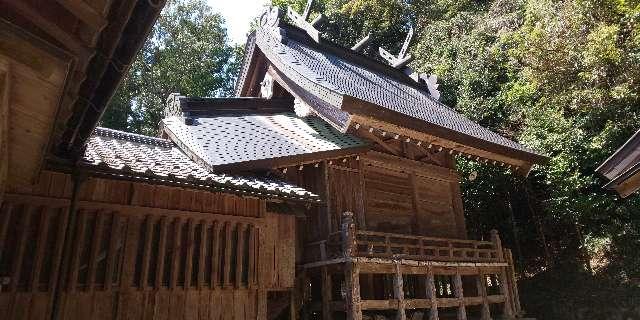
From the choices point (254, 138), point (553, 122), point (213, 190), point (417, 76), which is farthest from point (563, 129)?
point (213, 190)

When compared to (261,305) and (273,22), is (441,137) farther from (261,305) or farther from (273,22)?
(273,22)

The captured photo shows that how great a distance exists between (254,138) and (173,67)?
59.6 ft

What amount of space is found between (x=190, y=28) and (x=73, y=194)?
76.2 ft

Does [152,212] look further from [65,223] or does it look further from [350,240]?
[350,240]

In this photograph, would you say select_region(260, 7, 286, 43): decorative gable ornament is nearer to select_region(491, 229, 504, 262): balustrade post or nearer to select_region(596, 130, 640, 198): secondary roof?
select_region(491, 229, 504, 262): balustrade post

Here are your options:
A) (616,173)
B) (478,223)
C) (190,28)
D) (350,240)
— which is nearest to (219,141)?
(350,240)

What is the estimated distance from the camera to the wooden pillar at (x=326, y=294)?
850 centimetres

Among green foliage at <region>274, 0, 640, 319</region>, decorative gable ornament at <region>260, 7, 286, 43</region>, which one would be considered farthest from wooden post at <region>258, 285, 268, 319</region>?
green foliage at <region>274, 0, 640, 319</region>

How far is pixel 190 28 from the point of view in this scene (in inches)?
1035

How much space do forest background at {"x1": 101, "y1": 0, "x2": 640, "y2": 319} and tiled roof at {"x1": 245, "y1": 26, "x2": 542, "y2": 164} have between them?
165 inches

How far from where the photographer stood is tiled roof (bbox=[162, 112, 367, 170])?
752 cm

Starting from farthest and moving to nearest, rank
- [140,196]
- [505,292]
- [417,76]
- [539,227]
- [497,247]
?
[417,76] < [539,227] < [497,247] < [505,292] < [140,196]

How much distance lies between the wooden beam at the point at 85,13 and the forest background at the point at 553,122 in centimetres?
1416

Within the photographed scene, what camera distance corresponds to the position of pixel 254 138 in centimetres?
899
